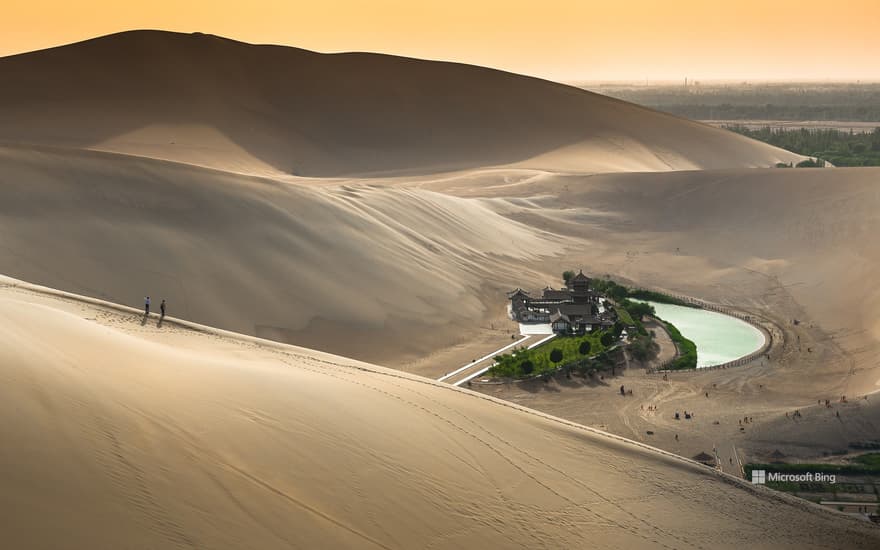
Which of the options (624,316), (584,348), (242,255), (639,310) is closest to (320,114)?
(242,255)

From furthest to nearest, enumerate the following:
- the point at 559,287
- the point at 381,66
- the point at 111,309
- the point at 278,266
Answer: the point at 381,66 → the point at 559,287 → the point at 278,266 → the point at 111,309

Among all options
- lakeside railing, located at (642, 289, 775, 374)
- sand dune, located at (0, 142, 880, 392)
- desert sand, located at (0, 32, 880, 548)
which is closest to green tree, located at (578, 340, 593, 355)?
lakeside railing, located at (642, 289, 775, 374)

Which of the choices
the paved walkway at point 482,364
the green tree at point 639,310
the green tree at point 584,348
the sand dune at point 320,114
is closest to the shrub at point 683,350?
the green tree at point 639,310

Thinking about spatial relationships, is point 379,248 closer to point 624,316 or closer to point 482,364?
point 624,316

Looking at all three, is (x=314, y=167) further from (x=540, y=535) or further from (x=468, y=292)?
(x=540, y=535)

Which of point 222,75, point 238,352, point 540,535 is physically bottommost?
point 540,535

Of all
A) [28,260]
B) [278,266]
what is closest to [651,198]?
[278,266]
